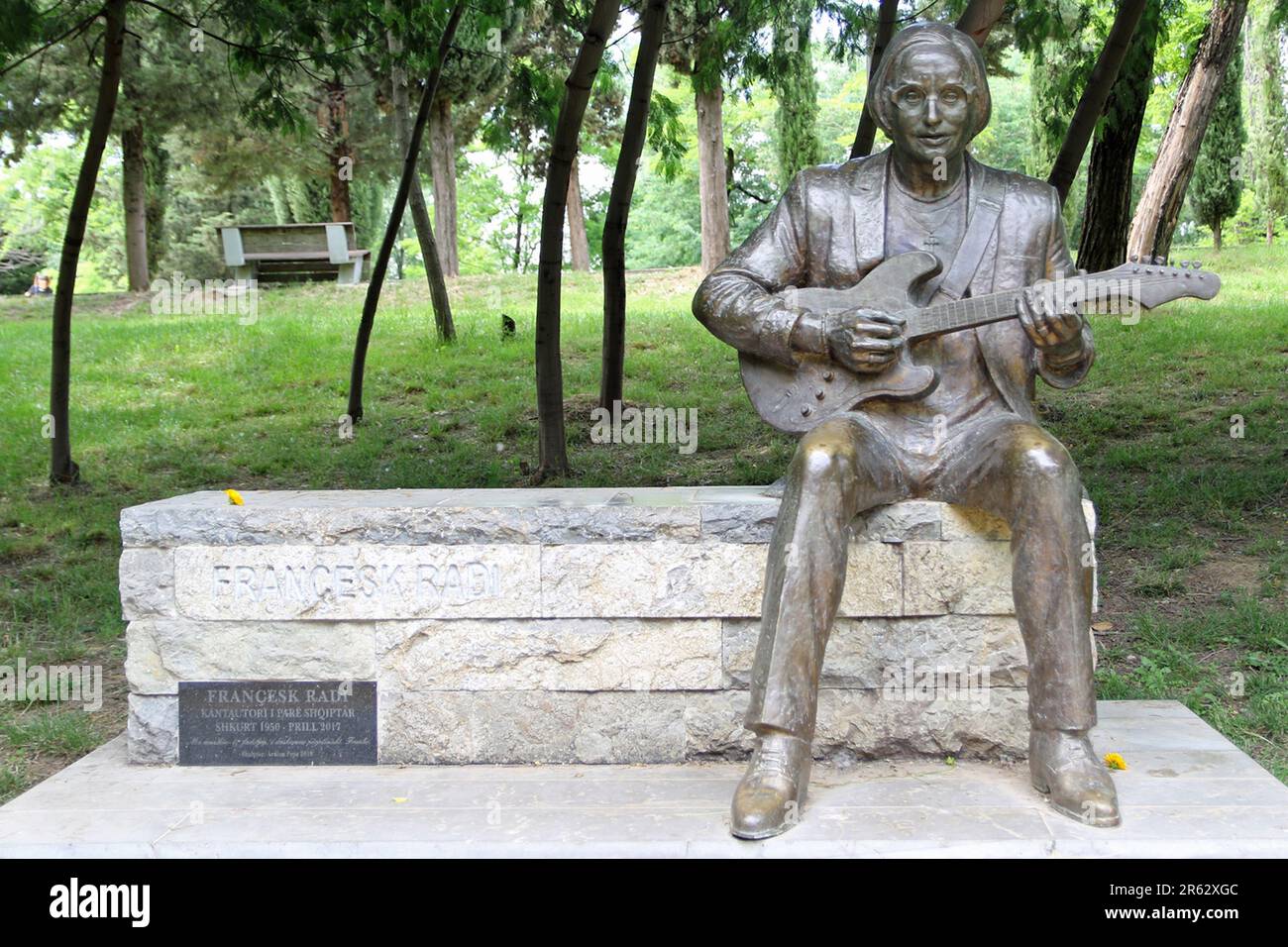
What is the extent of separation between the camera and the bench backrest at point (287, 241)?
56.2 feet

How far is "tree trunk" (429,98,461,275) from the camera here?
16.9m

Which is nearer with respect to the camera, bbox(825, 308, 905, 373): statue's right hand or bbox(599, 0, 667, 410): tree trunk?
bbox(825, 308, 905, 373): statue's right hand

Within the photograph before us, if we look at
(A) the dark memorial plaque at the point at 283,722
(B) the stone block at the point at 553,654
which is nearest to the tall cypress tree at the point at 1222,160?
(B) the stone block at the point at 553,654

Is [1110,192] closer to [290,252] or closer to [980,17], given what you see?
[980,17]

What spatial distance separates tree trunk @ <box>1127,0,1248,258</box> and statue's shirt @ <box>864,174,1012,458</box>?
9.39 metres

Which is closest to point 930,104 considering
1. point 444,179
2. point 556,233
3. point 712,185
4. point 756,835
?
point 756,835

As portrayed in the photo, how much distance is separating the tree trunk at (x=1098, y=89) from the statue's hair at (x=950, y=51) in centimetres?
271

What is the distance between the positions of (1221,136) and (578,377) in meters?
11.3

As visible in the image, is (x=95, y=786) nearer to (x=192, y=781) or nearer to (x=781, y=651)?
(x=192, y=781)

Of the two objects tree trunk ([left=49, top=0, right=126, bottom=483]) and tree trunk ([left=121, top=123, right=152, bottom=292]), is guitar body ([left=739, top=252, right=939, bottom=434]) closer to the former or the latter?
tree trunk ([left=49, top=0, right=126, bottom=483])

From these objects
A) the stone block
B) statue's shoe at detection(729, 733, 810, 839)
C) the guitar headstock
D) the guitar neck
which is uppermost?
the guitar headstock

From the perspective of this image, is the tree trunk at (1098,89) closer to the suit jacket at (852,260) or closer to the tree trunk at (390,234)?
the suit jacket at (852,260)

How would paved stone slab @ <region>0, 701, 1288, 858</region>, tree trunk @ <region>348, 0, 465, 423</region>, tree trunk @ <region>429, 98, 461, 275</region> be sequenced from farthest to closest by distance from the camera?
1. tree trunk @ <region>429, 98, 461, 275</region>
2. tree trunk @ <region>348, 0, 465, 423</region>
3. paved stone slab @ <region>0, 701, 1288, 858</region>

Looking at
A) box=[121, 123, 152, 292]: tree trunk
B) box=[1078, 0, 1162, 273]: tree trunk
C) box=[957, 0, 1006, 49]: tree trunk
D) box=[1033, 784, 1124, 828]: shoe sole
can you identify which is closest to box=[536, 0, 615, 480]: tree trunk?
box=[957, 0, 1006, 49]: tree trunk
